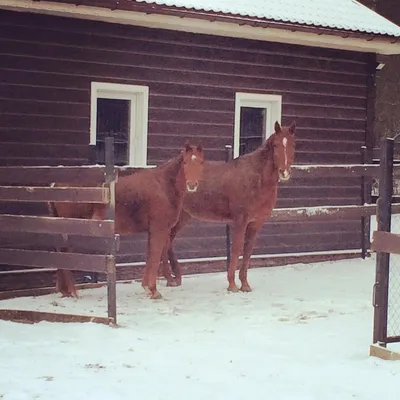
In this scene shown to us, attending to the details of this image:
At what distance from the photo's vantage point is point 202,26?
34.2ft

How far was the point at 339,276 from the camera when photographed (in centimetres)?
1101

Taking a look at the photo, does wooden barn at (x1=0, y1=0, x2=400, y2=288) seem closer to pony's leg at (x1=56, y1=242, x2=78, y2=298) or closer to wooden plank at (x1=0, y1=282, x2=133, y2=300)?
wooden plank at (x1=0, y1=282, x2=133, y2=300)

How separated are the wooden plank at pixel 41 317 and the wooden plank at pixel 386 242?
101 inches

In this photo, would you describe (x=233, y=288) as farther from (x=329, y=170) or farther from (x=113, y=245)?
(x=113, y=245)

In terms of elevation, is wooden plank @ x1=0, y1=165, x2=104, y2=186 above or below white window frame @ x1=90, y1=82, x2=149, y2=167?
below

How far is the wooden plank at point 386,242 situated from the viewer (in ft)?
20.2

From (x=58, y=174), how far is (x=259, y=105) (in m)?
5.02

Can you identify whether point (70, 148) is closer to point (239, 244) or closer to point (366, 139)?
point (239, 244)

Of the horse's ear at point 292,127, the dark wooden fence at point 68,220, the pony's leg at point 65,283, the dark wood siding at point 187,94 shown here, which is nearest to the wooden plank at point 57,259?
the dark wooden fence at point 68,220

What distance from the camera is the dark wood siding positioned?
377 inches

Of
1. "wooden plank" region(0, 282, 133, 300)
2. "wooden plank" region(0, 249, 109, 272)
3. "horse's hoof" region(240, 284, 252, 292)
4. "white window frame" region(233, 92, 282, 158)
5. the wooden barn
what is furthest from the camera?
"white window frame" region(233, 92, 282, 158)

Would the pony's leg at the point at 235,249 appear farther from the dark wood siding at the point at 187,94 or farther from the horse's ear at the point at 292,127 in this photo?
the dark wood siding at the point at 187,94

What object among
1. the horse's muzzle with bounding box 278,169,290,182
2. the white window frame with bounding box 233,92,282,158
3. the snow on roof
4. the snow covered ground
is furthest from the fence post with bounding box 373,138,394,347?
the white window frame with bounding box 233,92,282,158

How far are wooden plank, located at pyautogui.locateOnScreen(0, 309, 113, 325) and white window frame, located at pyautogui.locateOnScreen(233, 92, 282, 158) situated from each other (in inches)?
195
